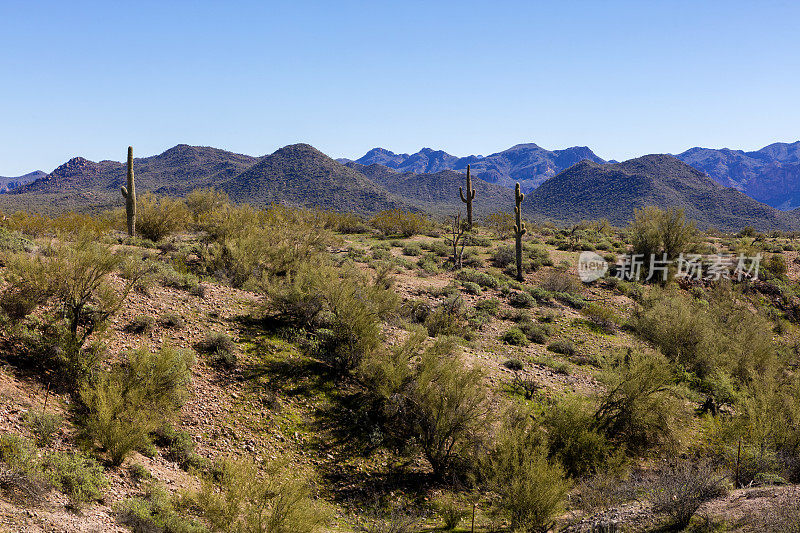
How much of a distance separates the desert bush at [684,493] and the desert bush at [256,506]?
5.02m

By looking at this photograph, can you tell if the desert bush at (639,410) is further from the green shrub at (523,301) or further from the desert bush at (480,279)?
the desert bush at (480,279)

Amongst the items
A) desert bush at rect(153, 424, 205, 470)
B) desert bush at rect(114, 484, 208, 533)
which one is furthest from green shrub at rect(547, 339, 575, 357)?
desert bush at rect(114, 484, 208, 533)

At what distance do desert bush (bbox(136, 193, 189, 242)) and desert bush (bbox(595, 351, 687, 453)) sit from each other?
20.0m

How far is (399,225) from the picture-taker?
114ft

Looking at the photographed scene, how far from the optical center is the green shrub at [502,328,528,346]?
15.5 m

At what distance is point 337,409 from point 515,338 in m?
8.16

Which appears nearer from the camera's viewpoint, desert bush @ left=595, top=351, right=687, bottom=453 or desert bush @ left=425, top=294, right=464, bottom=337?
desert bush @ left=595, top=351, right=687, bottom=453

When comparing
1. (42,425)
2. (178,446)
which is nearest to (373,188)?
(178,446)

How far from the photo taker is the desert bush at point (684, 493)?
6.22 meters

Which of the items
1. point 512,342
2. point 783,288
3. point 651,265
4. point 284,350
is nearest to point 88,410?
point 284,350

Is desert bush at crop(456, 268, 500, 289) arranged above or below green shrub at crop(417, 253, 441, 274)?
below

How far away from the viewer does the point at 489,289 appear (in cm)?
2111

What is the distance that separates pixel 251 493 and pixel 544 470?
14.4 feet

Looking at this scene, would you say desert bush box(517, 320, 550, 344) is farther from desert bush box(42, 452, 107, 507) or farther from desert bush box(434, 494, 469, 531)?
desert bush box(42, 452, 107, 507)
